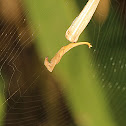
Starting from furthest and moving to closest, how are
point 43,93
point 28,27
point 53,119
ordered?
point 53,119, point 43,93, point 28,27

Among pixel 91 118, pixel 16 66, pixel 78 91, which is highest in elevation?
pixel 16 66

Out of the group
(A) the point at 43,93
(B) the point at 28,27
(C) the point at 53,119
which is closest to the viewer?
(B) the point at 28,27

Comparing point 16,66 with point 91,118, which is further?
point 91,118

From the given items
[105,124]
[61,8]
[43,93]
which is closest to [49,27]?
[61,8]

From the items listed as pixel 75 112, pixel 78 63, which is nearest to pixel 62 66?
pixel 78 63

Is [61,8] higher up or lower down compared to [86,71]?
higher up

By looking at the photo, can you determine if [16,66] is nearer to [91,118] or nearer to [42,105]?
[42,105]
